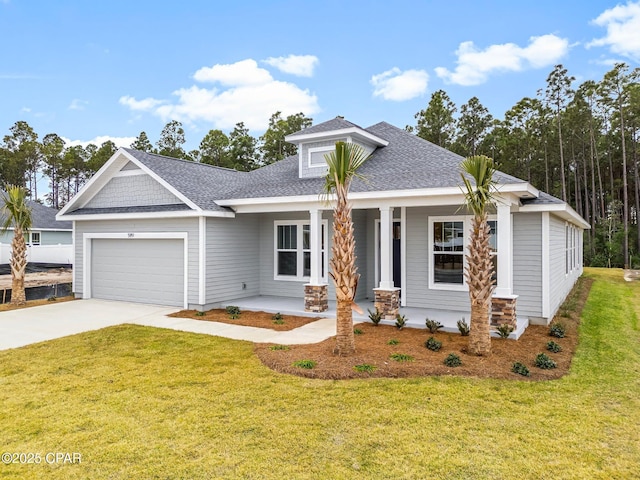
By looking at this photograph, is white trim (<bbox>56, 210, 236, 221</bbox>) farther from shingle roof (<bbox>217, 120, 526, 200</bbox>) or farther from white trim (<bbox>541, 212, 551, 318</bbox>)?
white trim (<bbox>541, 212, 551, 318</bbox>)

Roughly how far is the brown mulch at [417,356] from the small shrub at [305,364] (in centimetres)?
7

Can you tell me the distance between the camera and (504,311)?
841 cm

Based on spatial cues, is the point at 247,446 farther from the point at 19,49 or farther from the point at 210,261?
the point at 19,49

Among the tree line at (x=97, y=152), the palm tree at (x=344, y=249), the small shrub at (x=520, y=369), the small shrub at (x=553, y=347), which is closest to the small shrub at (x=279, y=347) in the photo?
the palm tree at (x=344, y=249)

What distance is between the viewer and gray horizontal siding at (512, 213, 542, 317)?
9477 mm

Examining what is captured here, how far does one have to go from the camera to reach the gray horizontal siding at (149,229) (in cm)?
1158

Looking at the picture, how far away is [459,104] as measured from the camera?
3509 centimetres

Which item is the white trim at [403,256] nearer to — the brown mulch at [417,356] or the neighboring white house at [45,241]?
the brown mulch at [417,356]

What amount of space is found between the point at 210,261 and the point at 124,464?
8.21 m

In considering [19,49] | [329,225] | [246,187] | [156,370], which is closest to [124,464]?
[156,370]

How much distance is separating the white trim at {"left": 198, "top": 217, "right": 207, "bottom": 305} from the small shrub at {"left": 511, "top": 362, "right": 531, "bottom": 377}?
26.3 ft

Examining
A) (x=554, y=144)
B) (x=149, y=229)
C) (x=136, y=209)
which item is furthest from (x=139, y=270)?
(x=554, y=144)

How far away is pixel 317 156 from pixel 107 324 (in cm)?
743

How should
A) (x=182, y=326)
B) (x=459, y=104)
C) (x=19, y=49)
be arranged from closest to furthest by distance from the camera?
(x=182, y=326) → (x=19, y=49) → (x=459, y=104)
